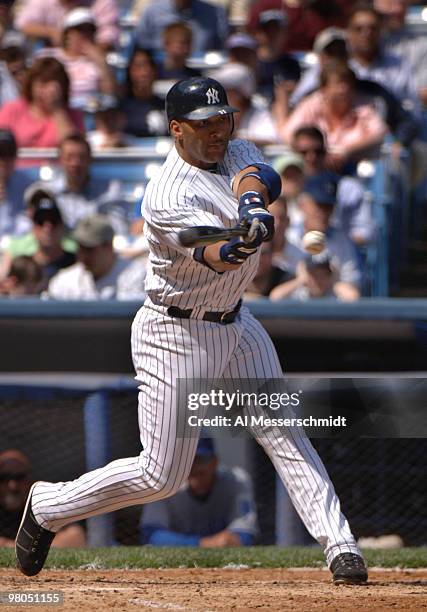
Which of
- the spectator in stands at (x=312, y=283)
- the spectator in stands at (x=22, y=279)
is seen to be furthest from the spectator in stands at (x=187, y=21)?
the spectator in stands at (x=312, y=283)

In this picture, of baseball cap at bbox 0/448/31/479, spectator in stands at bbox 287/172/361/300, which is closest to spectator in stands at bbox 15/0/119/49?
spectator in stands at bbox 287/172/361/300

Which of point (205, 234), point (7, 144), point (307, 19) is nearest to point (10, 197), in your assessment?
point (7, 144)

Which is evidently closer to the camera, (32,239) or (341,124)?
(32,239)

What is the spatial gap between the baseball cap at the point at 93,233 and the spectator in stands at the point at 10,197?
2.91ft

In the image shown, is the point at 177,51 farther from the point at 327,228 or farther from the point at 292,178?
the point at 327,228

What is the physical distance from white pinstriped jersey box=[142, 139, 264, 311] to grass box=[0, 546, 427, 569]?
148 centimetres

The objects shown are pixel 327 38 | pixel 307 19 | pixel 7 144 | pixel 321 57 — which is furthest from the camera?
pixel 307 19

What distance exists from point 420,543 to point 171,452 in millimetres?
2338

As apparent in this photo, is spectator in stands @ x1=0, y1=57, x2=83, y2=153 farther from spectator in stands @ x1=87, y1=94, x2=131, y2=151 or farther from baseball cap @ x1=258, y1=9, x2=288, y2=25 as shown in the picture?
baseball cap @ x1=258, y1=9, x2=288, y2=25

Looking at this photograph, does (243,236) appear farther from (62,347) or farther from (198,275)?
(62,347)

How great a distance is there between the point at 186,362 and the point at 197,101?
2.81 feet

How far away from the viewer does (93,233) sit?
21.8 ft

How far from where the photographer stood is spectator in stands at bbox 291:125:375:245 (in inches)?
286

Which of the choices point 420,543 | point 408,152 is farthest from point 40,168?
point 420,543
